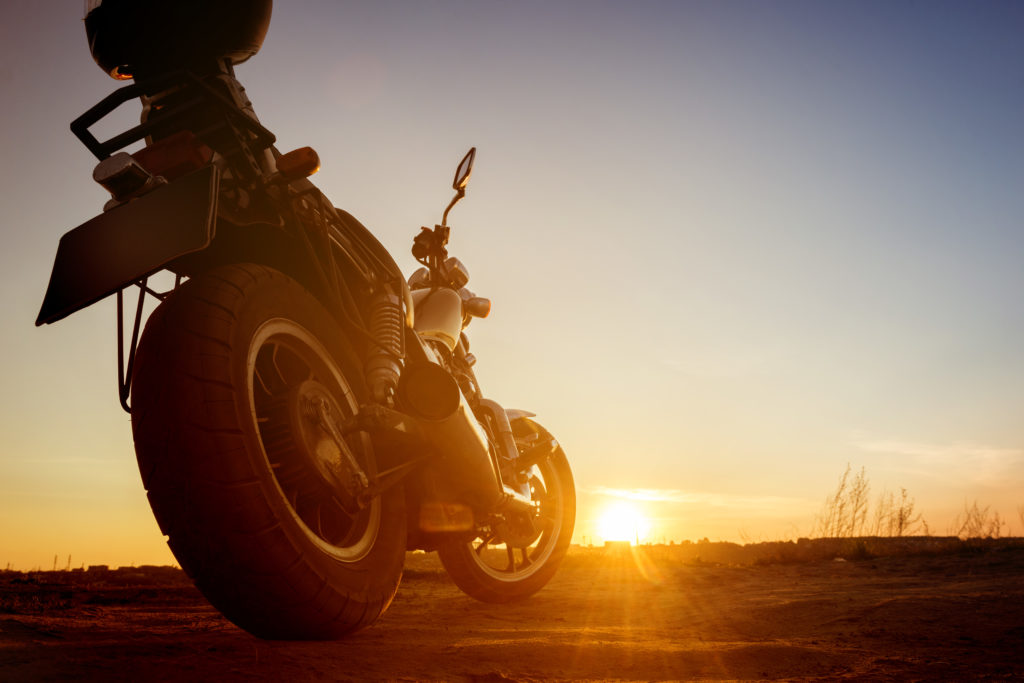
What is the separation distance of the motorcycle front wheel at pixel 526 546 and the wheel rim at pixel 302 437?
1.50 metres

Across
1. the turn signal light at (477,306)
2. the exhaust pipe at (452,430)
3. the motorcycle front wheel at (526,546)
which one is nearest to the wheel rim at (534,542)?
the motorcycle front wheel at (526,546)

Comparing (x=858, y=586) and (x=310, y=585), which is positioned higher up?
(x=310, y=585)

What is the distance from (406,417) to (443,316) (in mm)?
1413

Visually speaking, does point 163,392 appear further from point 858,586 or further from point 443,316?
point 858,586

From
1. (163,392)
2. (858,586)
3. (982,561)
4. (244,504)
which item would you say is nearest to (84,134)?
(163,392)

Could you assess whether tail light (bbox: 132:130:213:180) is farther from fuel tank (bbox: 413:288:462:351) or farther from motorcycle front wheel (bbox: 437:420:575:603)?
motorcycle front wheel (bbox: 437:420:575:603)

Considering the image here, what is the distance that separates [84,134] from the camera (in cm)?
204

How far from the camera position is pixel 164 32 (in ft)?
7.23

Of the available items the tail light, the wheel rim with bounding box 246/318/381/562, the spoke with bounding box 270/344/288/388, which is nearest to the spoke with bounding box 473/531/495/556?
the wheel rim with bounding box 246/318/381/562

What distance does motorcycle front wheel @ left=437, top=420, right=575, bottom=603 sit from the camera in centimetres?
433

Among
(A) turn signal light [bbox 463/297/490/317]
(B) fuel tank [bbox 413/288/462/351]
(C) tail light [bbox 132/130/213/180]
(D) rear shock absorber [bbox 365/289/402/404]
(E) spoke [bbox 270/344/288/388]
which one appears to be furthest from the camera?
(A) turn signal light [bbox 463/297/490/317]

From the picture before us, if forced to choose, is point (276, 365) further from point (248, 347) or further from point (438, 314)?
point (438, 314)

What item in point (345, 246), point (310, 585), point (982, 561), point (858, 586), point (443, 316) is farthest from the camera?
point (982, 561)

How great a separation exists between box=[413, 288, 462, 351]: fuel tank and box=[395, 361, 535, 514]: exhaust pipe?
731 mm
